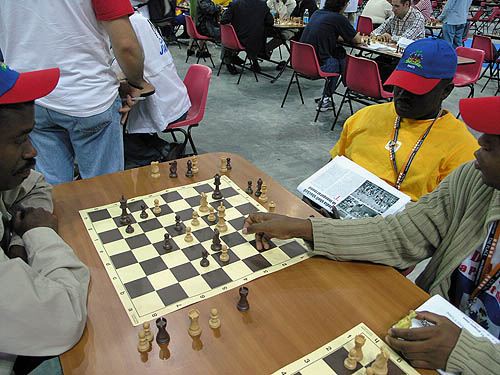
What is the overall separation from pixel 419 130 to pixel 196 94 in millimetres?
2062

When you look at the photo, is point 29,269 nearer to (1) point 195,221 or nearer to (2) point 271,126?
(1) point 195,221

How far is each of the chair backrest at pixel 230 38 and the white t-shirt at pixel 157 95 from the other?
3.47 m

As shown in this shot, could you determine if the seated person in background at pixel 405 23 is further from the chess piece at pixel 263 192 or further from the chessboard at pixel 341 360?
the chessboard at pixel 341 360

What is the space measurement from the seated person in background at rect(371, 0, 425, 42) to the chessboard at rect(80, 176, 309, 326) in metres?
4.81

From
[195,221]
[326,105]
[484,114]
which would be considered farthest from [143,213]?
[326,105]

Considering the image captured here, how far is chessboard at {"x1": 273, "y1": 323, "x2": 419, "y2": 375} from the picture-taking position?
97 cm

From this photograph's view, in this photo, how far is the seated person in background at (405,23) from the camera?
5.27 meters

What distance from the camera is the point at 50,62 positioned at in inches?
70.7

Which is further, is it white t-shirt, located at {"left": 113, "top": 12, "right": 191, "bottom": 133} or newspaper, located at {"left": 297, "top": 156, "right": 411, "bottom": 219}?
white t-shirt, located at {"left": 113, "top": 12, "right": 191, "bottom": 133}

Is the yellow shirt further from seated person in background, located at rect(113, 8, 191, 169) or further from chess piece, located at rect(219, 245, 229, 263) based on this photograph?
seated person in background, located at rect(113, 8, 191, 169)

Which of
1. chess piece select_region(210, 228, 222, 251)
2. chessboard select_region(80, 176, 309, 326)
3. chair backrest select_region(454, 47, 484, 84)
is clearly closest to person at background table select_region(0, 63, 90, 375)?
chessboard select_region(80, 176, 309, 326)

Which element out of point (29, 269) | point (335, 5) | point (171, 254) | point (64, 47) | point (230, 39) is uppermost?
point (335, 5)

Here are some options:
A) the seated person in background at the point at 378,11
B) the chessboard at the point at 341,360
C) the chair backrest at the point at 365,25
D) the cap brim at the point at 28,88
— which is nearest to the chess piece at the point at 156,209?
the cap brim at the point at 28,88

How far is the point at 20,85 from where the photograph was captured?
42.1 inches
